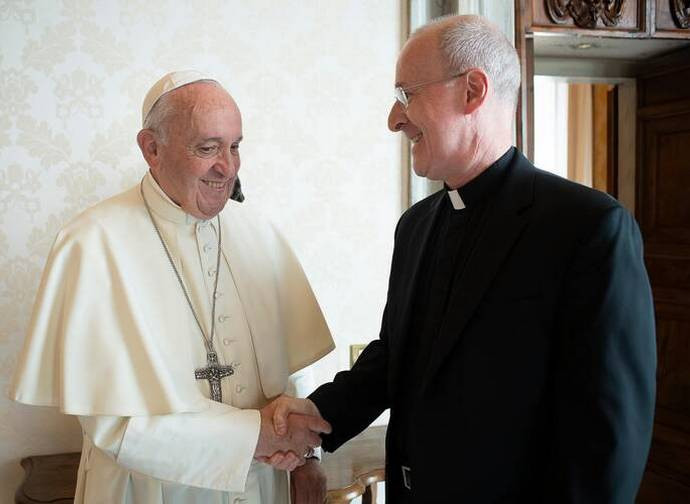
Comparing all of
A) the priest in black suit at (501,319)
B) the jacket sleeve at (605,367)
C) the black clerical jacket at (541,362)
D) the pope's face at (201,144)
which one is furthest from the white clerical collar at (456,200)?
the pope's face at (201,144)

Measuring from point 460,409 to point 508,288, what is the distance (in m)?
0.29

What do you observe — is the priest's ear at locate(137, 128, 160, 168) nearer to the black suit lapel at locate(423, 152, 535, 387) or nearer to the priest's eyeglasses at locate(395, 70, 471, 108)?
the priest's eyeglasses at locate(395, 70, 471, 108)

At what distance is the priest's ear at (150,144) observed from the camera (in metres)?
1.88

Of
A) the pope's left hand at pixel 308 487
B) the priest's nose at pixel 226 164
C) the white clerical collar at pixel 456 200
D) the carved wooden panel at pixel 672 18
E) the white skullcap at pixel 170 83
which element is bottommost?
the pope's left hand at pixel 308 487

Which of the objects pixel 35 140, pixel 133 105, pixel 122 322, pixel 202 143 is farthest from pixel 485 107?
pixel 35 140

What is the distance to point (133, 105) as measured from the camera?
103 inches

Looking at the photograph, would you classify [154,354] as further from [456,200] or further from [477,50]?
[477,50]

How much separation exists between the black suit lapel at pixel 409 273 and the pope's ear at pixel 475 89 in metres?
0.32

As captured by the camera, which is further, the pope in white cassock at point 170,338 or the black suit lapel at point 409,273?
the black suit lapel at point 409,273

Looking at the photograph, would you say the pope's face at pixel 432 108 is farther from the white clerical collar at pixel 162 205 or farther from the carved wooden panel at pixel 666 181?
the carved wooden panel at pixel 666 181

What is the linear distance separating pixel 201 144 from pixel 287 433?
2.54ft

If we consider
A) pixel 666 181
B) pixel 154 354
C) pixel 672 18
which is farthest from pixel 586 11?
pixel 154 354

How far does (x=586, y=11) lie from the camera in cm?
299

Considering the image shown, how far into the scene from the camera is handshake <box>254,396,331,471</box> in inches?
73.2
